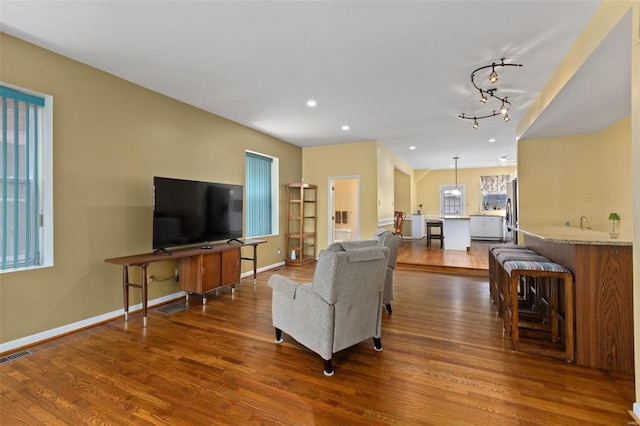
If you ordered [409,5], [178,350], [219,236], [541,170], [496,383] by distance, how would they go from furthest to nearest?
[541,170], [219,236], [178,350], [409,5], [496,383]

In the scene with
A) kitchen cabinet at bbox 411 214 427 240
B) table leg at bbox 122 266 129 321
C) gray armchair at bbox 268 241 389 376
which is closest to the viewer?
gray armchair at bbox 268 241 389 376

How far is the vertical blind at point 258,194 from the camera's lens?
5828 mm

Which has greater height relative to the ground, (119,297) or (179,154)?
(179,154)

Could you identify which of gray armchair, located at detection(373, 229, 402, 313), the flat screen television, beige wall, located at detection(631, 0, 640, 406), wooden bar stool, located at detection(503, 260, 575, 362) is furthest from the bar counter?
the flat screen television

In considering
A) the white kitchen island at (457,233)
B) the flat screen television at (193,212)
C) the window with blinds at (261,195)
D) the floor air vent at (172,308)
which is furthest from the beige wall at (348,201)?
the floor air vent at (172,308)

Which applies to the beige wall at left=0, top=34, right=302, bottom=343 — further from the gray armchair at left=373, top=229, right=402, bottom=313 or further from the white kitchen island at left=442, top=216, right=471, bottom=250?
the white kitchen island at left=442, top=216, right=471, bottom=250

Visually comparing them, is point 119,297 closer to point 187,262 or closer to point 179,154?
point 187,262

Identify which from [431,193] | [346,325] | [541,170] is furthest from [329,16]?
[431,193]

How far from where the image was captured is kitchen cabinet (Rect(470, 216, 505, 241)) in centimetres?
1026

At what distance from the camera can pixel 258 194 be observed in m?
6.14

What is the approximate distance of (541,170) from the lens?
16.6 feet

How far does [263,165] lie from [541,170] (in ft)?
16.8

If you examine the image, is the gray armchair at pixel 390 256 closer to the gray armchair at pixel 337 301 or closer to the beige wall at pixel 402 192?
the gray armchair at pixel 337 301

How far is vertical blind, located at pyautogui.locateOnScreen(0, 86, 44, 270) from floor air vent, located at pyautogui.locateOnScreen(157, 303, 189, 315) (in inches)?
54.7
